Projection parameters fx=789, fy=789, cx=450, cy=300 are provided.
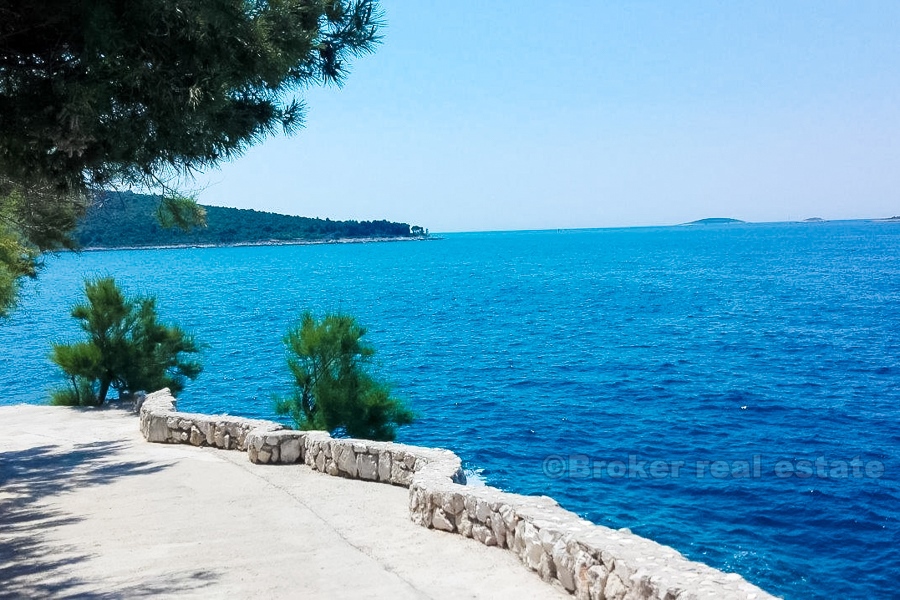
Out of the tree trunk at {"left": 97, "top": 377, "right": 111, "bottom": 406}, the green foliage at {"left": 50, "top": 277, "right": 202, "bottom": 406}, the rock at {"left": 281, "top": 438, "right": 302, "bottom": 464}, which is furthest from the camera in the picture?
the tree trunk at {"left": 97, "top": 377, "right": 111, "bottom": 406}

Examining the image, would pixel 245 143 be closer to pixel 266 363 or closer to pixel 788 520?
pixel 788 520

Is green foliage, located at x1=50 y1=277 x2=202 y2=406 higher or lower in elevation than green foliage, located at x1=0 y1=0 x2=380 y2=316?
lower

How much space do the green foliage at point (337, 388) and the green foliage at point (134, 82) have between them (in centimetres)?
1553

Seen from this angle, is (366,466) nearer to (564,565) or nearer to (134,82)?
(564,565)

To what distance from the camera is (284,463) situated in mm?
14695

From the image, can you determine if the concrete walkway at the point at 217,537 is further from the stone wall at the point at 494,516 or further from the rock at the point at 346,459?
the rock at the point at 346,459

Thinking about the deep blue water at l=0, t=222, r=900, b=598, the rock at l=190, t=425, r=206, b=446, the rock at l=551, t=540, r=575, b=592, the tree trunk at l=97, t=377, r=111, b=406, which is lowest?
the deep blue water at l=0, t=222, r=900, b=598

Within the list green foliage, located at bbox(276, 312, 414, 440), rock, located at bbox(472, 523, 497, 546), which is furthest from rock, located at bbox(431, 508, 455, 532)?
green foliage, located at bbox(276, 312, 414, 440)

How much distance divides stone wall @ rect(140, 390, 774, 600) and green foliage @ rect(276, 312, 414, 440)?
575 centimetres

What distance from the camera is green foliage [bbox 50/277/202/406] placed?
24141mm

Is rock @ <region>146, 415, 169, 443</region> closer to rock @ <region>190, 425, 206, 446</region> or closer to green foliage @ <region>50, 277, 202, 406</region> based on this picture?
rock @ <region>190, 425, 206, 446</region>

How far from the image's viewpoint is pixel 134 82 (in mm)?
6051

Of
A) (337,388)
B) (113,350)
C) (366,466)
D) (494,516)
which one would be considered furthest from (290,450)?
(113,350)

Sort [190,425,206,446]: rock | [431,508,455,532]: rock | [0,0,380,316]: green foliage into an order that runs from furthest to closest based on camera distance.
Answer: [190,425,206,446]: rock → [431,508,455,532]: rock → [0,0,380,316]: green foliage
